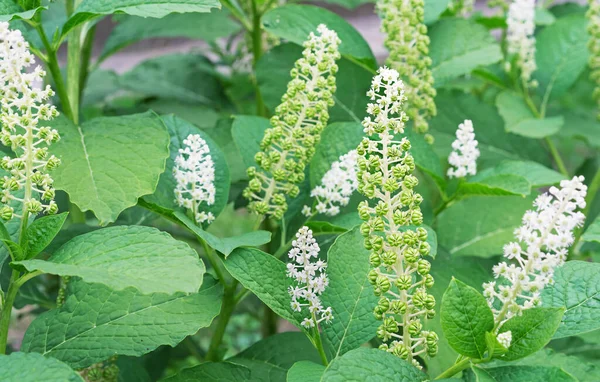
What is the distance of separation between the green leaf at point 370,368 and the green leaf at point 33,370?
31cm

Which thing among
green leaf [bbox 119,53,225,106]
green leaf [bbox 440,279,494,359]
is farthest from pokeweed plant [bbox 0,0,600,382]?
green leaf [bbox 119,53,225,106]

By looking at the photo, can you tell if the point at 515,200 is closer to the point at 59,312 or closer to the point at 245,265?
the point at 245,265

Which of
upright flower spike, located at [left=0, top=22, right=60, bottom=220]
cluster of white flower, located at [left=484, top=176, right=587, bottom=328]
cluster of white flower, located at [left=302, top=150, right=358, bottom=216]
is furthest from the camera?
cluster of white flower, located at [left=302, top=150, right=358, bottom=216]

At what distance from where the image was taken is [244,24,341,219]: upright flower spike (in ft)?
3.89

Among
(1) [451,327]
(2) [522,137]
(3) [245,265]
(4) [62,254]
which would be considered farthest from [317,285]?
(2) [522,137]

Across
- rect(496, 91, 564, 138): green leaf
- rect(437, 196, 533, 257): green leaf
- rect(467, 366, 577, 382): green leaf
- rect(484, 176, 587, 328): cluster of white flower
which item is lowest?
rect(437, 196, 533, 257): green leaf

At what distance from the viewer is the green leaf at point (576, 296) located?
1.02 m

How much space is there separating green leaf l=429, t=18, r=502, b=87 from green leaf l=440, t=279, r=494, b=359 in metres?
0.78

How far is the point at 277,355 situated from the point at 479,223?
63cm

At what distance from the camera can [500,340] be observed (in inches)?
36.7

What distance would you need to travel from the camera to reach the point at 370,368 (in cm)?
93

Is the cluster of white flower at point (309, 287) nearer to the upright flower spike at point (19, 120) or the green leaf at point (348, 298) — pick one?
the green leaf at point (348, 298)

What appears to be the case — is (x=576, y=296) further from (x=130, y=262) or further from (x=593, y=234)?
(x=130, y=262)

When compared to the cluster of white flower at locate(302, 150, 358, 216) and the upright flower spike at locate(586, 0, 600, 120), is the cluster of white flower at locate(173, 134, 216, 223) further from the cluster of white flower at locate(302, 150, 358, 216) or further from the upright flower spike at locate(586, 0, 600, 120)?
the upright flower spike at locate(586, 0, 600, 120)
